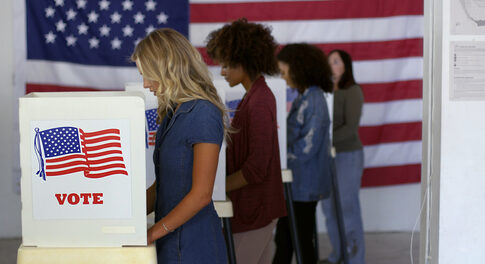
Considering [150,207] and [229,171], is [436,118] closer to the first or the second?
[229,171]

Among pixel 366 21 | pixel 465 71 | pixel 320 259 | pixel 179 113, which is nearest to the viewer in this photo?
pixel 179 113

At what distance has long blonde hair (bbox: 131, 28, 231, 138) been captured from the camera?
66.5 inches

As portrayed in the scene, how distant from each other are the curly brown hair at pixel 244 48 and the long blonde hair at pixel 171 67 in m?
0.79

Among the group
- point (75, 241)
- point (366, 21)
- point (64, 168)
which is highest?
point (366, 21)

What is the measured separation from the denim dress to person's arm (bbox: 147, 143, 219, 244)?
30 mm

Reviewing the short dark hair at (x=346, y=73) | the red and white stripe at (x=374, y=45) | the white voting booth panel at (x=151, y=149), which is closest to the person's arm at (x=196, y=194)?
the white voting booth panel at (x=151, y=149)

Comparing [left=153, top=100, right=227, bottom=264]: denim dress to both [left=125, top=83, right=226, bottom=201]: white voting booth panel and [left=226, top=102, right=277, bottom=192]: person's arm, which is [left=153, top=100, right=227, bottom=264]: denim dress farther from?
[left=226, top=102, right=277, bottom=192]: person's arm

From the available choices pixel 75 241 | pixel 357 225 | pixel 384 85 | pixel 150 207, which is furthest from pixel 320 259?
pixel 75 241

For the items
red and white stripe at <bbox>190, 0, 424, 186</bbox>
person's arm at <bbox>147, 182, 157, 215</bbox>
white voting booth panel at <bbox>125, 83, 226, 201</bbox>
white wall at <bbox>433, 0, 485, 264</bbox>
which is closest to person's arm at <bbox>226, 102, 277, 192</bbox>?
white voting booth panel at <bbox>125, 83, 226, 201</bbox>

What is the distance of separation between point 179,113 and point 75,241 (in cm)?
39

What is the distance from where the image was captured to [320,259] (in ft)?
14.3

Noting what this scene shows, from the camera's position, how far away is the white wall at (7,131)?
464 cm

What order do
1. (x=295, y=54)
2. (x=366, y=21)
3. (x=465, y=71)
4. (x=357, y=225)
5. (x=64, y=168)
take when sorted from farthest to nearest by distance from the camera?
(x=366, y=21) < (x=357, y=225) < (x=295, y=54) < (x=465, y=71) < (x=64, y=168)

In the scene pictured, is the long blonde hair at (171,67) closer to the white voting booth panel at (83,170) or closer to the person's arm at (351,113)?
the white voting booth panel at (83,170)
